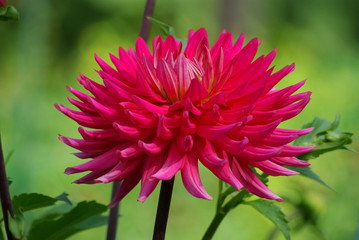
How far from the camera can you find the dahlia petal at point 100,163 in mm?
586

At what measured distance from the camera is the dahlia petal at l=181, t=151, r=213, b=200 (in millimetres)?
548

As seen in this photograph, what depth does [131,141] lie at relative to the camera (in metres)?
0.60

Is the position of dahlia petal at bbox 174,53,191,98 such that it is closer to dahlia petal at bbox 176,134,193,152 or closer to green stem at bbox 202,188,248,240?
dahlia petal at bbox 176,134,193,152

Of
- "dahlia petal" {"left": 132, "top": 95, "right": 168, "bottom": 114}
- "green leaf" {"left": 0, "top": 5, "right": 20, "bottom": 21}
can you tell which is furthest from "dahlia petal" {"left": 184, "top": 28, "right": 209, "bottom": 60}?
"green leaf" {"left": 0, "top": 5, "right": 20, "bottom": 21}

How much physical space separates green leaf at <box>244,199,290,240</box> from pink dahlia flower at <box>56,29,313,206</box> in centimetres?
15

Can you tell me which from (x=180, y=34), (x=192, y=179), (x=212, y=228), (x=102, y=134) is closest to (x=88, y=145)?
(x=102, y=134)

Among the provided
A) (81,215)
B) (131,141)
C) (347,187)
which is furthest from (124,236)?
(131,141)

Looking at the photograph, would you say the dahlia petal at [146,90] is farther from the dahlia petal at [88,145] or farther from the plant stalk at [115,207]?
the plant stalk at [115,207]

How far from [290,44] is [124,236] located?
11.2 ft

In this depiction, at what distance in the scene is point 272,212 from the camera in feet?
2.51

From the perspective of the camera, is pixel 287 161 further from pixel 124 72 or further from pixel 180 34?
pixel 180 34

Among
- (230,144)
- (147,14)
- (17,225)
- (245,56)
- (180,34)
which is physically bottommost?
(17,225)

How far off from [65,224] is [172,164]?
0.25 metres

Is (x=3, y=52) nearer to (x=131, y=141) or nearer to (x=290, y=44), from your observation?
(x=290, y=44)
